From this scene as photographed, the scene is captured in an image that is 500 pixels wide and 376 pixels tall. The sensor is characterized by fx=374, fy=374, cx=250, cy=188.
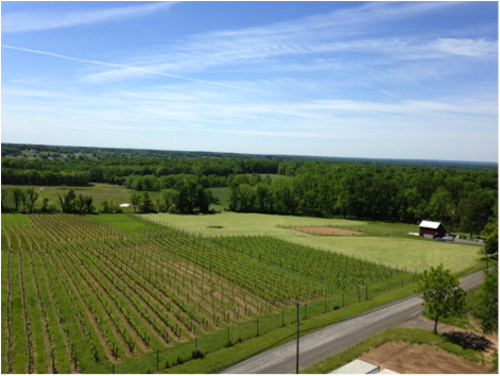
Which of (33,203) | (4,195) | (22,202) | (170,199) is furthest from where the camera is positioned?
(170,199)

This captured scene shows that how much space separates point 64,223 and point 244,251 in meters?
42.1

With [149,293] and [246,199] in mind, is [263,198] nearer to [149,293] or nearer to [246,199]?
[246,199]

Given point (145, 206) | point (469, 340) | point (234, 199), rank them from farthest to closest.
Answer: point (234, 199), point (145, 206), point (469, 340)

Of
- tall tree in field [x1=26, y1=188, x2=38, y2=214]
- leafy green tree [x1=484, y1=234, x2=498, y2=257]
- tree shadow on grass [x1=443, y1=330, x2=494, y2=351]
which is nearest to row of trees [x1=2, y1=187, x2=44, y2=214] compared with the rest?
tall tree in field [x1=26, y1=188, x2=38, y2=214]

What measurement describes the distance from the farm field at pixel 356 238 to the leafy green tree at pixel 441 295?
20.5 meters

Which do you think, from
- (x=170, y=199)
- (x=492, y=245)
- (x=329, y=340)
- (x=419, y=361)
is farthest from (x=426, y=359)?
(x=170, y=199)

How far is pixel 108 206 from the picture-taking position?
98750 millimetres

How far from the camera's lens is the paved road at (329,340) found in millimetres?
25391

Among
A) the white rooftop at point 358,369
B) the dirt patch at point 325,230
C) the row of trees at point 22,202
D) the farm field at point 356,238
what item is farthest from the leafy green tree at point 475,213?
the row of trees at point 22,202

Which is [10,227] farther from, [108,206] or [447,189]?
[447,189]

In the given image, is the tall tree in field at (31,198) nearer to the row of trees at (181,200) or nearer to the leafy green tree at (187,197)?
the row of trees at (181,200)

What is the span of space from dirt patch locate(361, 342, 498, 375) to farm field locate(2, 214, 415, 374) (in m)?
8.34

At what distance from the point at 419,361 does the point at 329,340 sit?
652 centimetres

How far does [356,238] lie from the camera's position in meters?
74.1
